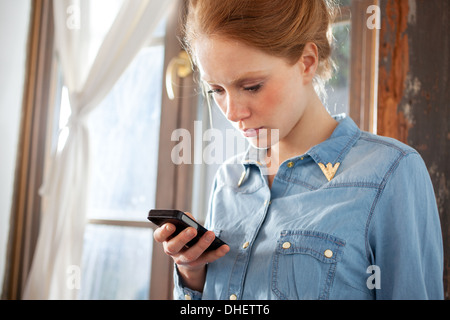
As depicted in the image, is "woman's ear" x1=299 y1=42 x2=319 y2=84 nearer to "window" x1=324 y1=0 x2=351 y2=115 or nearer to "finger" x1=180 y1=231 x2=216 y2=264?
"finger" x1=180 y1=231 x2=216 y2=264

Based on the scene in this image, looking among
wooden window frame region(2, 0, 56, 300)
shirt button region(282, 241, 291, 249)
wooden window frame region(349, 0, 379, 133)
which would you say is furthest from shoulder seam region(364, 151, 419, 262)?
wooden window frame region(2, 0, 56, 300)

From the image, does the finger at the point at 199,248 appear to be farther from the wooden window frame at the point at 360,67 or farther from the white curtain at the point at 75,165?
the white curtain at the point at 75,165

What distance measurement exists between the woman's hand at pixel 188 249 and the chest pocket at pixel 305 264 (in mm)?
103

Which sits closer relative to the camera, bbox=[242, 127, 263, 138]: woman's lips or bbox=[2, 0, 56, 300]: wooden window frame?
bbox=[242, 127, 263, 138]: woman's lips

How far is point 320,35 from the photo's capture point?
840mm

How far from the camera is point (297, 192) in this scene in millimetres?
797

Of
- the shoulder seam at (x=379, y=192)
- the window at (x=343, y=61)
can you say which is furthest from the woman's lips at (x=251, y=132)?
the window at (x=343, y=61)

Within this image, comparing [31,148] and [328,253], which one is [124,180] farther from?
[328,253]

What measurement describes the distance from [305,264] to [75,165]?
1251 millimetres

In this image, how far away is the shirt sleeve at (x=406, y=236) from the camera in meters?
0.66

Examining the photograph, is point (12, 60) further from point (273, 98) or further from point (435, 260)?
point (435, 260)

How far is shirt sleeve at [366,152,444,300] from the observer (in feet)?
2.15

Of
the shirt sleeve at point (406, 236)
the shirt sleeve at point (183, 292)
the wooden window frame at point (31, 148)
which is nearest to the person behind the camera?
the shirt sleeve at point (406, 236)

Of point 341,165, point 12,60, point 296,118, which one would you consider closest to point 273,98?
point 296,118
